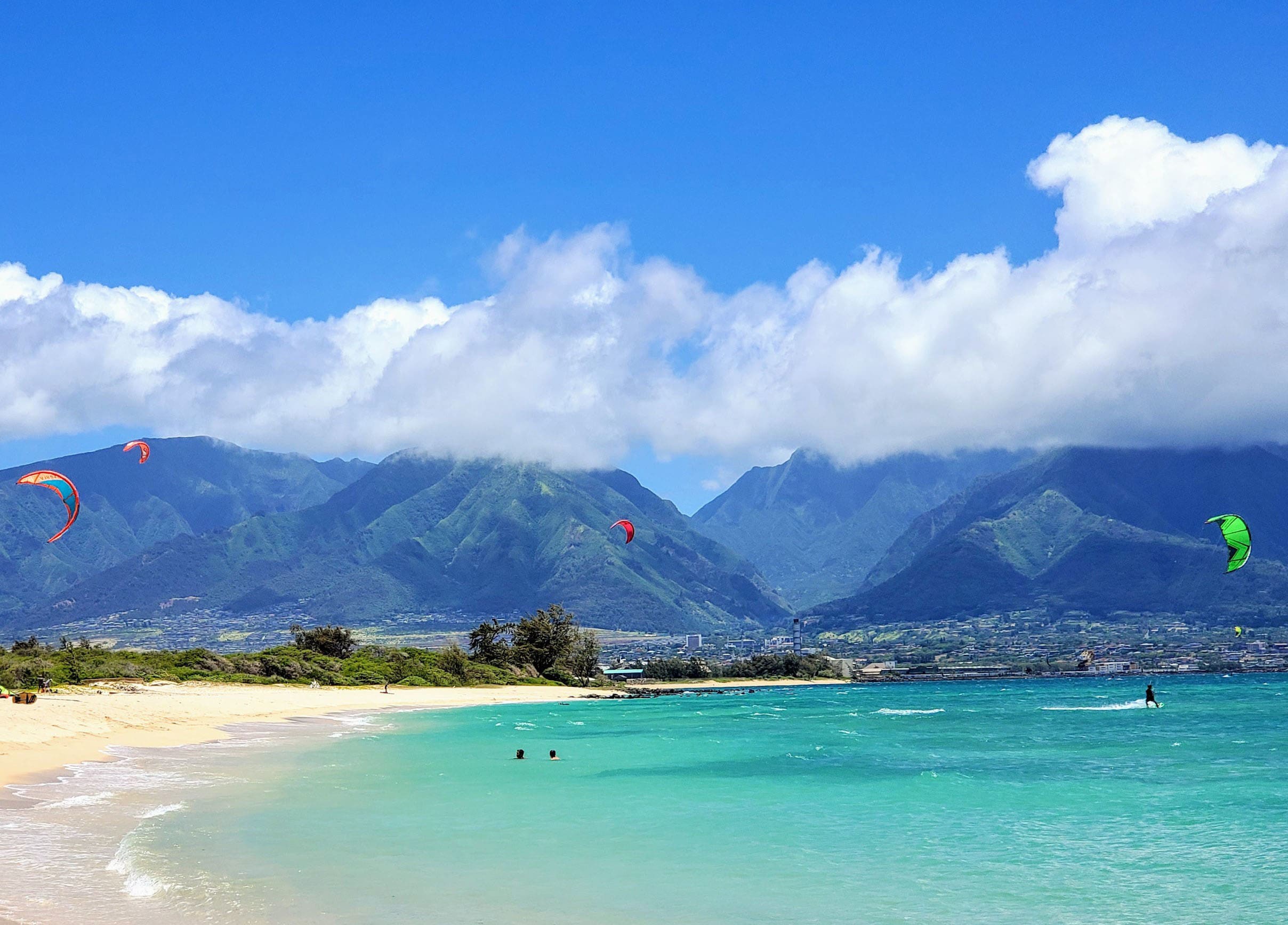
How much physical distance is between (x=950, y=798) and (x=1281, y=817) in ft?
29.6

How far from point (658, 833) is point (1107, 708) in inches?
3098

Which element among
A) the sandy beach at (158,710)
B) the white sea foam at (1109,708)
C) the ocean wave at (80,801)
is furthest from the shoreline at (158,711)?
the white sea foam at (1109,708)

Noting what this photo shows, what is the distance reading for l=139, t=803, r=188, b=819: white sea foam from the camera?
80.2 feet

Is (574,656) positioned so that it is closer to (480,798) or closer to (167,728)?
Answer: (167,728)

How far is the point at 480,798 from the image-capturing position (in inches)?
1224

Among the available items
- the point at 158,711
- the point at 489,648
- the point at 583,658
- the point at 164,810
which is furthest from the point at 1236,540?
the point at 583,658

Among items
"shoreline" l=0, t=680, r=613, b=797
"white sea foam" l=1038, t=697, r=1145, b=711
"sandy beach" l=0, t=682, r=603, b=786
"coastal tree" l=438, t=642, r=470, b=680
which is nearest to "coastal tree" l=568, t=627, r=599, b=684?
"coastal tree" l=438, t=642, r=470, b=680

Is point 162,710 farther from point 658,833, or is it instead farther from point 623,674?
point 623,674

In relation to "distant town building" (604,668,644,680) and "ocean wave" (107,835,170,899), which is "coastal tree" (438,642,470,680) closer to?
"distant town building" (604,668,644,680)

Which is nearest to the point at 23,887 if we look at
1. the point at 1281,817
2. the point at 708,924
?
the point at 708,924

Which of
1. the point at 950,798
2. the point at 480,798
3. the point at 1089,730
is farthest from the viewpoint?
the point at 1089,730

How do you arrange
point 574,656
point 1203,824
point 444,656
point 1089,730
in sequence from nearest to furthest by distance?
point 1203,824 → point 1089,730 → point 444,656 → point 574,656

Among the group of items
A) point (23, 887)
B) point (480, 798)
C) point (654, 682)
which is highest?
point (23, 887)

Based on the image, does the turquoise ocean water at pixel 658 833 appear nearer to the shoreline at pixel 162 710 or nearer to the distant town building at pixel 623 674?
the shoreline at pixel 162 710
